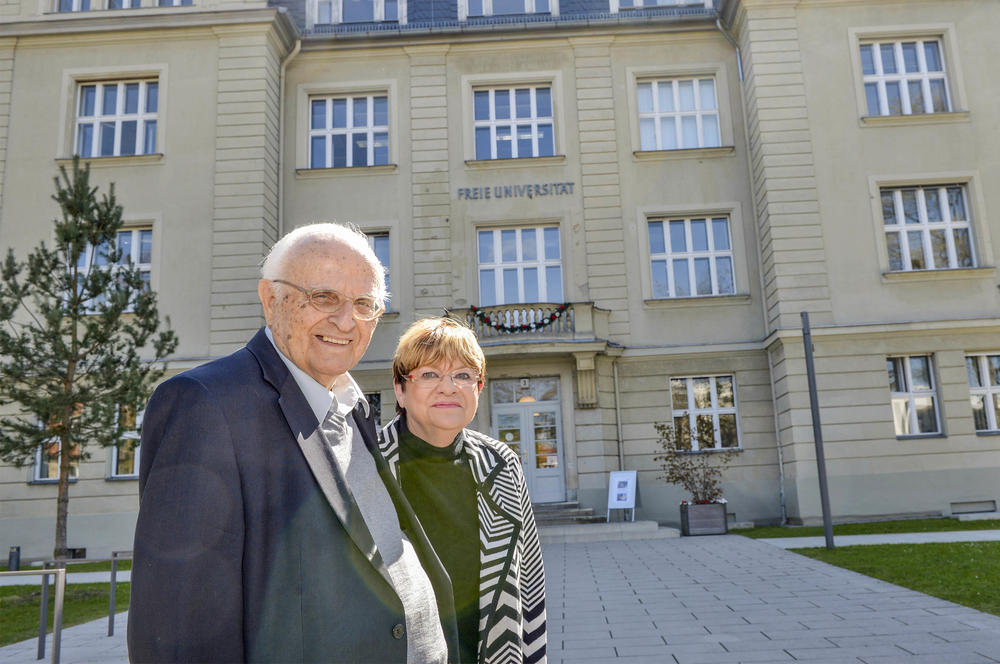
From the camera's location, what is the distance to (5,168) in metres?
17.8

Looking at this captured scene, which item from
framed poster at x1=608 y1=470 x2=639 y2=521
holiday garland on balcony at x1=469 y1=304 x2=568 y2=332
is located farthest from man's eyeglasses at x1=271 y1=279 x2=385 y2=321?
holiday garland on balcony at x1=469 y1=304 x2=568 y2=332

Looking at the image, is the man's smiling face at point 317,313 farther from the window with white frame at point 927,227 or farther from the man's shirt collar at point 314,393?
the window with white frame at point 927,227

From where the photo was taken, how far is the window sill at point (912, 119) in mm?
17125

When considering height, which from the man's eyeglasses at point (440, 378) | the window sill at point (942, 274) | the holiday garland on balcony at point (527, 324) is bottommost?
the man's eyeglasses at point (440, 378)

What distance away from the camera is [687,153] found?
723 inches

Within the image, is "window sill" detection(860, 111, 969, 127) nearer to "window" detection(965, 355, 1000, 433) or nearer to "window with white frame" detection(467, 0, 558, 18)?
"window" detection(965, 355, 1000, 433)

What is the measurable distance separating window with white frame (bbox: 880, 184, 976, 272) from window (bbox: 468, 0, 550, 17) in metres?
9.72

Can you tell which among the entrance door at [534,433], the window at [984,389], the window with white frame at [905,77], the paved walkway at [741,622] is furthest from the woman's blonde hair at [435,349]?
the window with white frame at [905,77]

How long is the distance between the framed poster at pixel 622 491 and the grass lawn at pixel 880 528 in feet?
7.13

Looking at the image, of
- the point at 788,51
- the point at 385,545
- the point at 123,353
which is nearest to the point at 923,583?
the point at 385,545

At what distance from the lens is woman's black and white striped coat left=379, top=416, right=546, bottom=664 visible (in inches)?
102

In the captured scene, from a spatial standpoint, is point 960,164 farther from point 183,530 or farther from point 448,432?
point 183,530

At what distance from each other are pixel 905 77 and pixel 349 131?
44.1 ft

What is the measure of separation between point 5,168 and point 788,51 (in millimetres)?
18649
